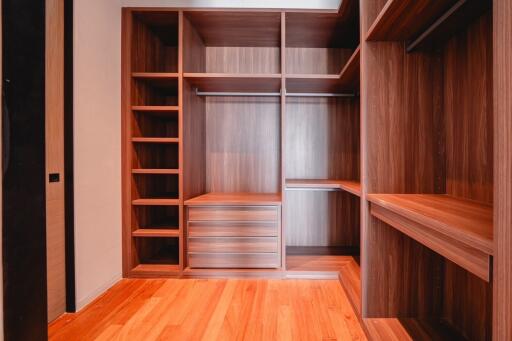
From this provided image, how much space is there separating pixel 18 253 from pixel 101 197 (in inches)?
39.4

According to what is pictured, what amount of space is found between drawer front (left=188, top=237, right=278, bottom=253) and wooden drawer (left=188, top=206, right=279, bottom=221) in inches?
6.0

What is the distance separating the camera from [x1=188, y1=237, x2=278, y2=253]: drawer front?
2189 millimetres

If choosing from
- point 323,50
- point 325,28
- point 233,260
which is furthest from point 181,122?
point 323,50

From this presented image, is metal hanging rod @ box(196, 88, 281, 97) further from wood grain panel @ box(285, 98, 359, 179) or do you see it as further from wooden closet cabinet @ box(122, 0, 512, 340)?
wood grain panel @ box(285, 98, 359, 179)

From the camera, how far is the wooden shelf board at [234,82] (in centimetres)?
218

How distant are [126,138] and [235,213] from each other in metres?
0.98

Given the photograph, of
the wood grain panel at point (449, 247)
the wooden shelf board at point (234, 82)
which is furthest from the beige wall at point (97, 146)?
the wood grain panel at point (449, 247)

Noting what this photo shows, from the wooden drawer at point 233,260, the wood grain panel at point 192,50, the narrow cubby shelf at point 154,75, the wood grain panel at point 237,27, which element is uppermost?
the wood grain panel at point 237,27

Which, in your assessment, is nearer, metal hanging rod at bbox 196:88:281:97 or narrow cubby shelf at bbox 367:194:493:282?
narrow cubby shelf at bbox 367:194:493:282

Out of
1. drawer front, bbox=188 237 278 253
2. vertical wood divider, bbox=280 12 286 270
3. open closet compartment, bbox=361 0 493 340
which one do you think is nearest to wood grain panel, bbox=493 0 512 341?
open closet compartment, bbox=361 0 493 340

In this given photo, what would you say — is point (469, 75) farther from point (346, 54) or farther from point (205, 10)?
point (205, 10)

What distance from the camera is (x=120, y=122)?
7.07ft

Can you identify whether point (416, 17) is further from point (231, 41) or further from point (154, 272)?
point (154, 272)

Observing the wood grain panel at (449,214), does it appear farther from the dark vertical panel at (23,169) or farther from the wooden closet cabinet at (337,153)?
the dark vertical panel at (23,169)
